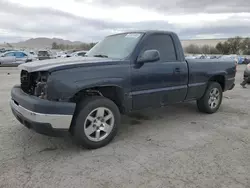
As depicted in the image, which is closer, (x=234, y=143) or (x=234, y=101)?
(x=234, y=143)

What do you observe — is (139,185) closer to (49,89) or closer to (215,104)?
(49,89)

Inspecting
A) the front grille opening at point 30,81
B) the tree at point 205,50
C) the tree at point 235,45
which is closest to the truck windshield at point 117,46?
the front grille opening at point 30,81

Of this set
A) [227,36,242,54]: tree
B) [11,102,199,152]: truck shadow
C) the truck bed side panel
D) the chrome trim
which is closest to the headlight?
the chrome trim

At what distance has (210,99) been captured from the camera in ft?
19.7

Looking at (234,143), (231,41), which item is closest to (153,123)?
(234,143)

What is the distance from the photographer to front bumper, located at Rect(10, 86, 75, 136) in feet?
11.2

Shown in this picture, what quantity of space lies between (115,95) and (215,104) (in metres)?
3.05

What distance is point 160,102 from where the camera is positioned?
4.81 m

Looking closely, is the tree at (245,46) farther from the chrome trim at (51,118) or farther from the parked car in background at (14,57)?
the chrome trim at (51,118)

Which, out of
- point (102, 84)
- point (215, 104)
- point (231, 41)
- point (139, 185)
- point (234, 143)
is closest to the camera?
point (139, 185)

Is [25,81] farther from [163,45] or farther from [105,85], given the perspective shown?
[163,45]

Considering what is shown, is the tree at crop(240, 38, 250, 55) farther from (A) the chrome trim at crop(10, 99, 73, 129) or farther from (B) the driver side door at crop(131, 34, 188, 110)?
(A) the chrome trim at crop(10, 99, 73, 129)

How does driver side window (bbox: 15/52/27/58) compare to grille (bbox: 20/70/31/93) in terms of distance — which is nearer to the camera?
grille (bbox: 20/70/31/93)

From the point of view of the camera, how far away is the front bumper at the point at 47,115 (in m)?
3.43
